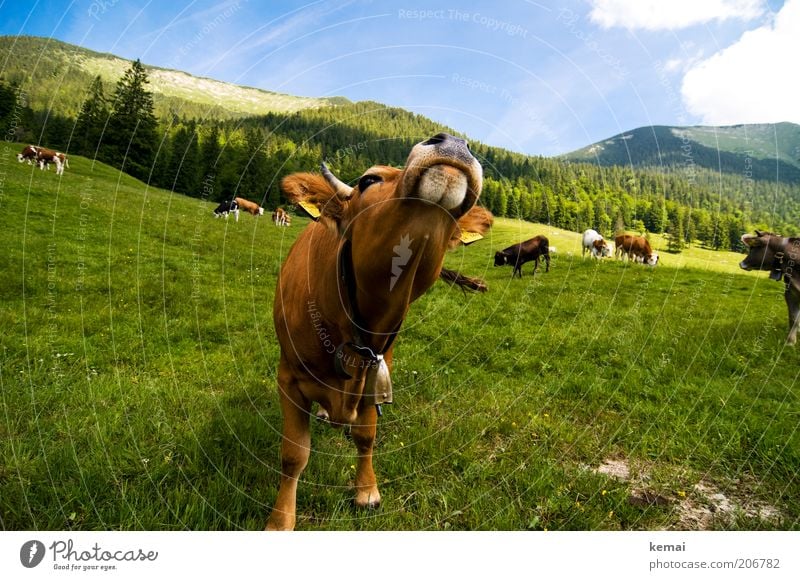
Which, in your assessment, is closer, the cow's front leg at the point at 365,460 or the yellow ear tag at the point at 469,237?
the yellow ear tag at the point at 469,237

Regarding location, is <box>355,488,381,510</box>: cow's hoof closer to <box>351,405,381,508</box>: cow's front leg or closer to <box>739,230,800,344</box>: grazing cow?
<box>351,405,381,508</box>: cow's front leg

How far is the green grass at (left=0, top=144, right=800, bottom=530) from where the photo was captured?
3186 mm

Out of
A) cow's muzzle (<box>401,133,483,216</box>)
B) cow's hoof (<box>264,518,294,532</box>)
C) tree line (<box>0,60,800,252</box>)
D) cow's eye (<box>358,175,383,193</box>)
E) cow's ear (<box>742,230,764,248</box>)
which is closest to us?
cow's muzzle (<box>401,133,483,216</box>)

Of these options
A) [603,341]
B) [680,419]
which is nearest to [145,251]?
[603,341]

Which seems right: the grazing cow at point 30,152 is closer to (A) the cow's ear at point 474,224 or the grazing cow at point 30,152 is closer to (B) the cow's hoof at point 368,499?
(A) the cow's ear at point 474,224

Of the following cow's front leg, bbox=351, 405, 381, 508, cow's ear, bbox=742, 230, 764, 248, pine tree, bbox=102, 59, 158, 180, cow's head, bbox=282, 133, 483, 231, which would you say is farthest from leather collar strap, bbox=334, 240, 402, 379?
cow's ear, bbox=742, 230, 764, 248

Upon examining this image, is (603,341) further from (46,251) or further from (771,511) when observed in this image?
(46,251)

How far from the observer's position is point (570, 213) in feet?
19.5

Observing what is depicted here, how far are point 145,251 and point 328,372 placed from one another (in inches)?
449

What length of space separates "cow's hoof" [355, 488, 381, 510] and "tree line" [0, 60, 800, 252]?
2.46m

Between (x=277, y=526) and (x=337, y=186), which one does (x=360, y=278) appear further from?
(x=277, y=526)

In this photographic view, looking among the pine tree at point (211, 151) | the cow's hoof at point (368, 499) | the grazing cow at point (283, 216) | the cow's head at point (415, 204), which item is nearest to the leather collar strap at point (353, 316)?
the cow's head at point (415, 204)

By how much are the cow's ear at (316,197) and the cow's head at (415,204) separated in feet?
0.50

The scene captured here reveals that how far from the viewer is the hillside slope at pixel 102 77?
10.2 ft
